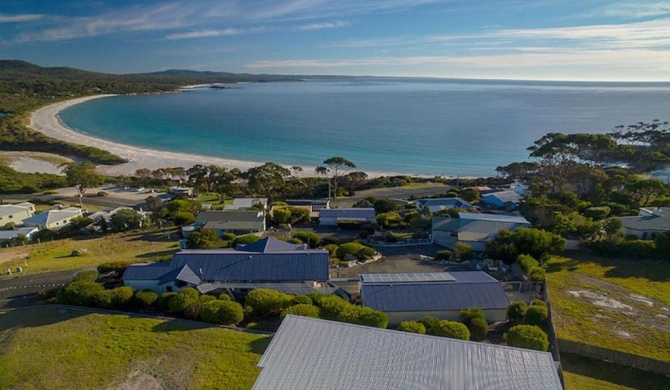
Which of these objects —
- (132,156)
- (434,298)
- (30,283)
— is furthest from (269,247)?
(132,156)

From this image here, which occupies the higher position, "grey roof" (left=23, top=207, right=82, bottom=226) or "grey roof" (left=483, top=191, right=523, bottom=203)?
"grey roof" (left=483, top=191, right=523, bottom=203)

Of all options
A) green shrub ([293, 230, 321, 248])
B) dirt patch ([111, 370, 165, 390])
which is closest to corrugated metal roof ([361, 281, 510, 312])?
dirt patch ([111, 370, 165, 390])

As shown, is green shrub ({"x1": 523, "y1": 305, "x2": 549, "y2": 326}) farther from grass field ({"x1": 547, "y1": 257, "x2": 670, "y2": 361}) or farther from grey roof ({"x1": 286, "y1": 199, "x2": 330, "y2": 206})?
grey roof ({"x1": 286, "y1": 199, "x2": 330, "y2": 206})

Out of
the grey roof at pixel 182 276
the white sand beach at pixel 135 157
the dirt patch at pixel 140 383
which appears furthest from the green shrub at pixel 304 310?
the white sand beach at pixel 135 157

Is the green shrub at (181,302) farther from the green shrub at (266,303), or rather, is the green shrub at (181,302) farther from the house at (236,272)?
the green shrub at (266,303)

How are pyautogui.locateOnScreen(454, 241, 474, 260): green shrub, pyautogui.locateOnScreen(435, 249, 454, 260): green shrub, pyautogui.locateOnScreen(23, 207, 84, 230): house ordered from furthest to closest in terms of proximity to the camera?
pyautogui.locateOnScreen(23, 207, 84, 230): house → pyautogui.locateOnScreen(435, 249, 454, 260): green shrub → pyautogui.locateOnScreen(454, 241, 474, 260): green shrub

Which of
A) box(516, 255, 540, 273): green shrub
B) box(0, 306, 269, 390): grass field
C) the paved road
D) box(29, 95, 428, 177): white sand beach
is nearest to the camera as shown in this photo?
box(0, 306, 269, 390): grass field

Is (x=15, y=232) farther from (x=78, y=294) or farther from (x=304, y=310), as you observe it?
(x=304, y=310)
